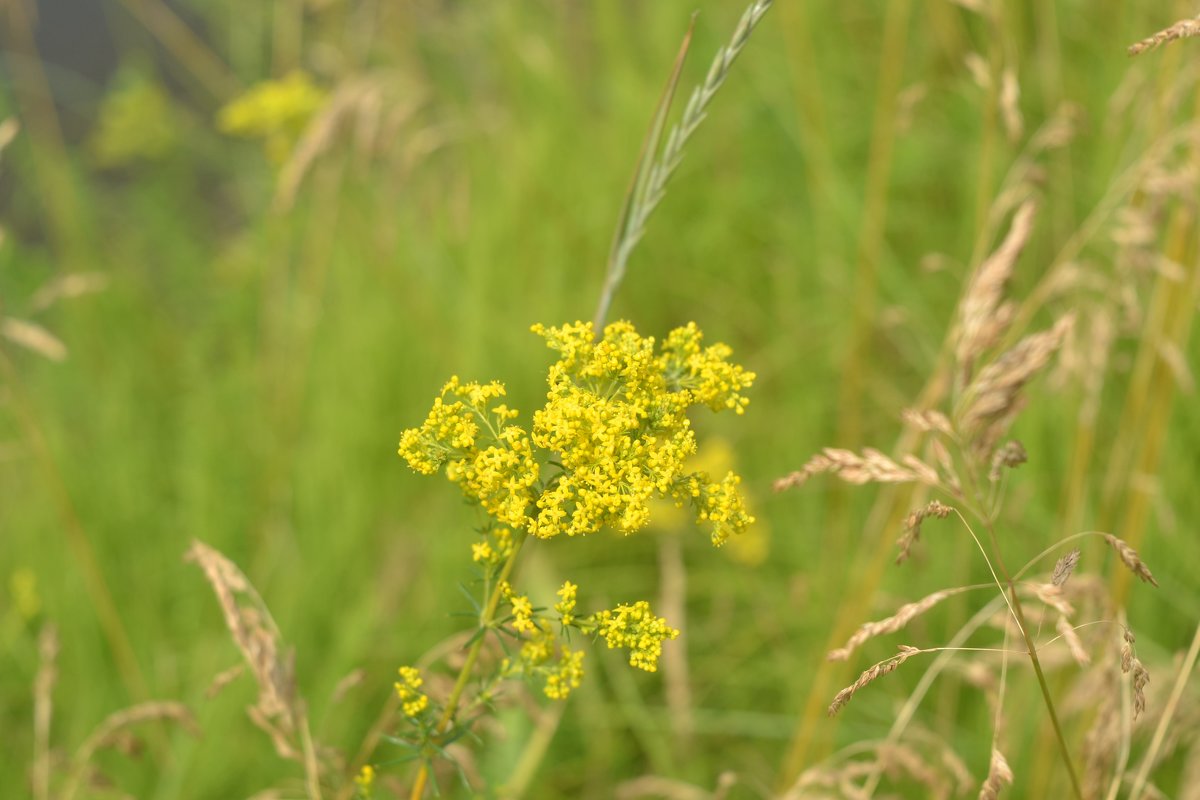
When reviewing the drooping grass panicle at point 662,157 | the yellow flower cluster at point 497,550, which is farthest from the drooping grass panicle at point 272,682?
the drooping grass panicle at point 662,157

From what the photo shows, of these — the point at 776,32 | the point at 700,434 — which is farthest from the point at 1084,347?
the point at 776,32

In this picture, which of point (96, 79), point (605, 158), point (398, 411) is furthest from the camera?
point (96, 79)

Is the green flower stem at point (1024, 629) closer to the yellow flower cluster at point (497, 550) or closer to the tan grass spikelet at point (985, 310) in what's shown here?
the tan grass spikelet at point (985, 310)

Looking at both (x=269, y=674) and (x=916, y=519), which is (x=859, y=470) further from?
(x=269, y=674)

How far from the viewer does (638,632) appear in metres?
1.18

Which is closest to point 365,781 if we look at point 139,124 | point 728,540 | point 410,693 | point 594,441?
point 410,693

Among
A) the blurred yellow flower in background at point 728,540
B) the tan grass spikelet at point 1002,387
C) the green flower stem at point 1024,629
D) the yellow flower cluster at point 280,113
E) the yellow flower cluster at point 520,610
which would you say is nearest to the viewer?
the yellow flower cluster at point 520,610

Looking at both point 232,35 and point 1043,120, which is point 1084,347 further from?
point 232,35

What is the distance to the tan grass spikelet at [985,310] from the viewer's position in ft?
5.65

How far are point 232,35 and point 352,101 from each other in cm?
281

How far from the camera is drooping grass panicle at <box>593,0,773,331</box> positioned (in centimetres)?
121

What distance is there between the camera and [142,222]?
5258mm

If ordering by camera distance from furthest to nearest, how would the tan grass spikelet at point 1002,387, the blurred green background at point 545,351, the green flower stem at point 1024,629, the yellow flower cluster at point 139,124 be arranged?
the yellow flower cluster at point 139,124
the blurred green background at point 545,351
the tan grass spikelet at point 1002,387
the green flower stem at point 1024,629

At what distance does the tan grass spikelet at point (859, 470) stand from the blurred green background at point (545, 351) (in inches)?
31.1
